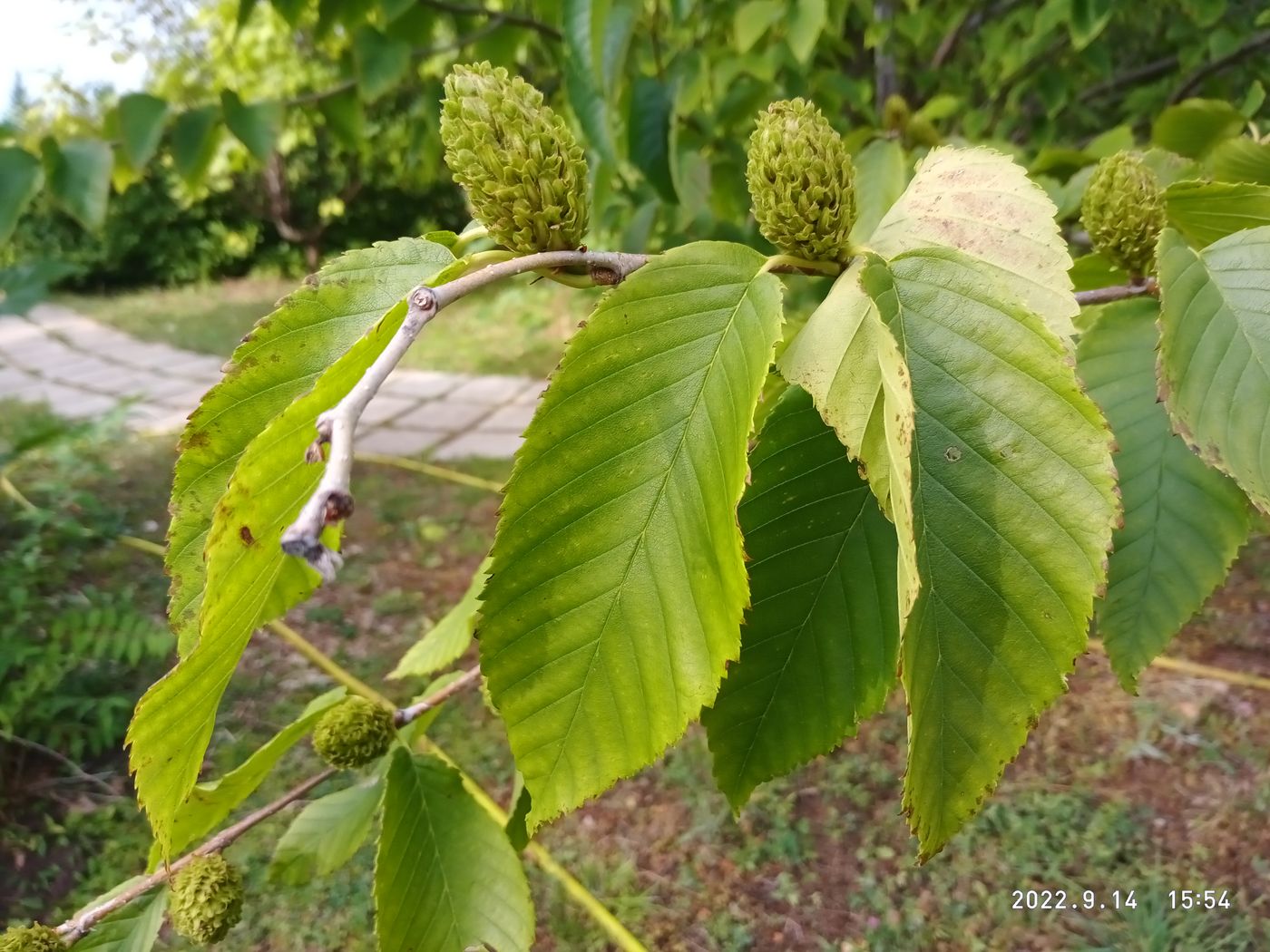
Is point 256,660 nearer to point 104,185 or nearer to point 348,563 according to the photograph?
point 348,563

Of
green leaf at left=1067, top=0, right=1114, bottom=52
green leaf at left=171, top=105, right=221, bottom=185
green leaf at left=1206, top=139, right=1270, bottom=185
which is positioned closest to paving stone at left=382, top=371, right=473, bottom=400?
green leaf at left=171, top=105, right=221, bottom=185

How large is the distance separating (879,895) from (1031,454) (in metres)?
1.78

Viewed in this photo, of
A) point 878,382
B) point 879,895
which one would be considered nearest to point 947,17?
point 879,895

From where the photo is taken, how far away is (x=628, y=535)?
19.9 inches

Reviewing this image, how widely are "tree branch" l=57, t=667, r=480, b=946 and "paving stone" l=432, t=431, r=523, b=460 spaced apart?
3.51 metres

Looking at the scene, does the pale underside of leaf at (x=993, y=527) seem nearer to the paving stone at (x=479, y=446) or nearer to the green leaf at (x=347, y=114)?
the green leaf at (x=347, y=114)

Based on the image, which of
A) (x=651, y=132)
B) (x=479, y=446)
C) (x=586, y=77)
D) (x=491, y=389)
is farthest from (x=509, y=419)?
(x=586, y=77)

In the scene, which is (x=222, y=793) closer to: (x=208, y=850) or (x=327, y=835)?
(x=208, y=850)

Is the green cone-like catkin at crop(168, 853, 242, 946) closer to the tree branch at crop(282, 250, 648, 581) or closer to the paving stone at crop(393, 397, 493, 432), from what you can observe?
the tree branch at crop(282, 250, 648, 581)

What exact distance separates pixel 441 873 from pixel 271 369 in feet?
2.07

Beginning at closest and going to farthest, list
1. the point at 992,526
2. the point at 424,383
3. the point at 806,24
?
the point at 992,526 → the point at 806,24 → the point at 424,383

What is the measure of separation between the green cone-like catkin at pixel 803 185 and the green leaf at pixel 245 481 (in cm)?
21

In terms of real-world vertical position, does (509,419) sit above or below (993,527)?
below

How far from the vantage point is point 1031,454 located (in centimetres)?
49
